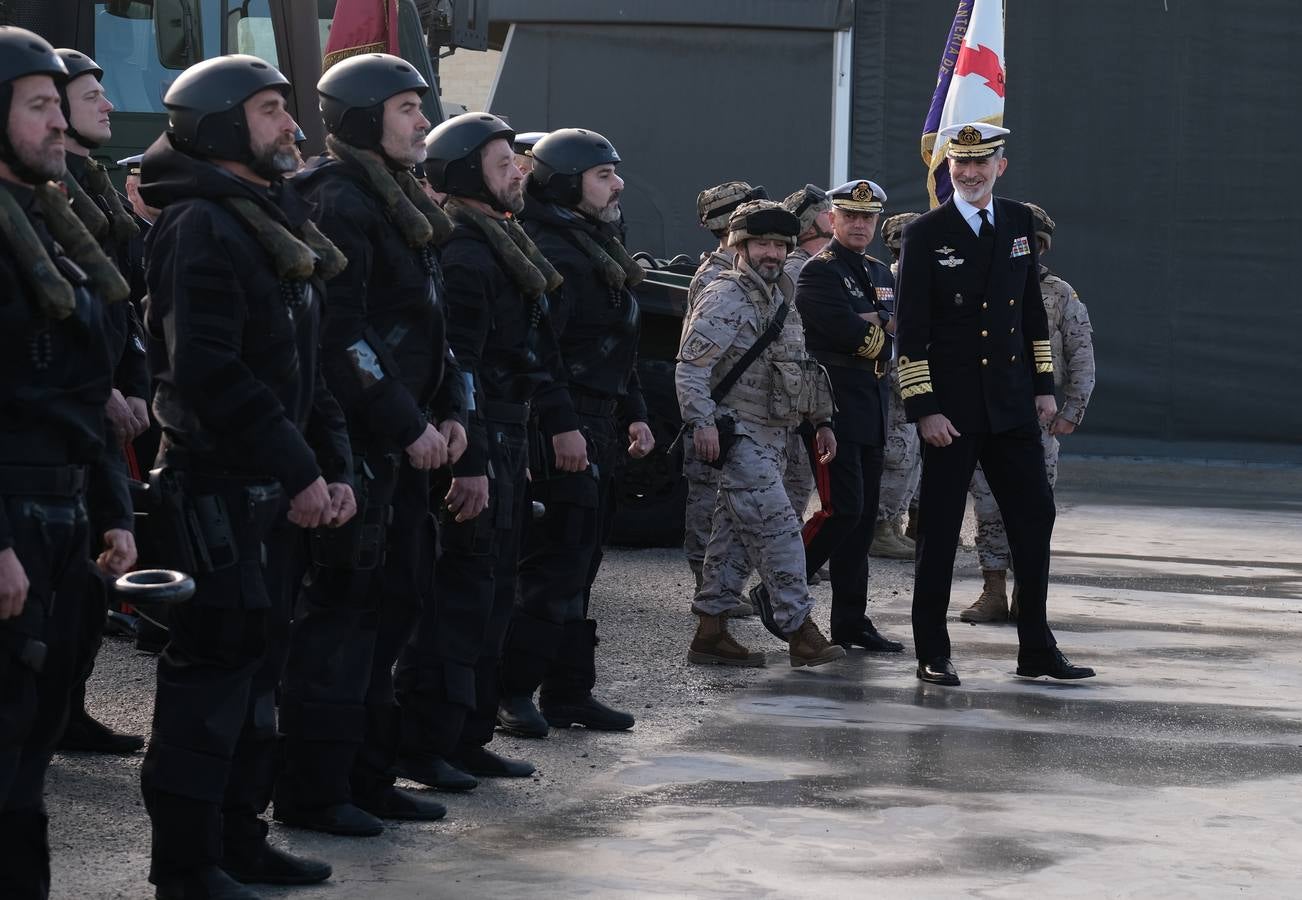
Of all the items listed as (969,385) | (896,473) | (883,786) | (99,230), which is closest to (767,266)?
(969,385)

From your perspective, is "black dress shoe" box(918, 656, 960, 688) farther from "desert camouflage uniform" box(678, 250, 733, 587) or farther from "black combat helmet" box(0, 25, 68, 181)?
"black combat helmet" box(0, 25, 68, 181)

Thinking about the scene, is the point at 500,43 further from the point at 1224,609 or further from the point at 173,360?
the point at 173,360

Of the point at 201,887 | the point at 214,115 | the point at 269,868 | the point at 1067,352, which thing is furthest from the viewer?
the point at 1067,352

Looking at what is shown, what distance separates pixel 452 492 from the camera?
5586 mm

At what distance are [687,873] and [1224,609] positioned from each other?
5617 mm

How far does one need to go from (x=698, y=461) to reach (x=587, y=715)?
2153 mm

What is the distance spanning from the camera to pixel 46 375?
3949mm

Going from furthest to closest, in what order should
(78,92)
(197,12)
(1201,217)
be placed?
(1201,217), (197,12), (78,92)

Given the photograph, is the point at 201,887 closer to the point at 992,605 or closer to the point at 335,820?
the point at 335,820

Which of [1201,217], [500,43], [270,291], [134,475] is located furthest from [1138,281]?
[270,291]

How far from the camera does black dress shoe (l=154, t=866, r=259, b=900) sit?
4.36 m

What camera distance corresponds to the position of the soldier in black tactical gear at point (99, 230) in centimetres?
591

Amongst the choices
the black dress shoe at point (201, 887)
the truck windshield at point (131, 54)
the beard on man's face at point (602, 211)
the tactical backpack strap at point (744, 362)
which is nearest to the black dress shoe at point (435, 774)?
the black dress shoe at point (201, 887)

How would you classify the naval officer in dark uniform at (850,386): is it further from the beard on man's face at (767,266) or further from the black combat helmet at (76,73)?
the black combat helmet at (76,73)
